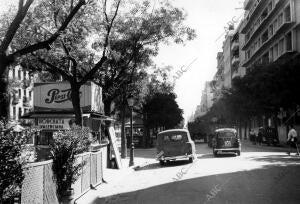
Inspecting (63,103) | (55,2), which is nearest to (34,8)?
(55,2)

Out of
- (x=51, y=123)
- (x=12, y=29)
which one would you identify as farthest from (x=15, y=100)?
(x=12, y=29)

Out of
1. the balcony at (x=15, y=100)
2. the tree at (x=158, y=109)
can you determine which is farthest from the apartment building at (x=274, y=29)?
the balcony at (x=15, y=100)

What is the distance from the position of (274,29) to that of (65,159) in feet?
164

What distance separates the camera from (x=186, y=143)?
21672 millimetres

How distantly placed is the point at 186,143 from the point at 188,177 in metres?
6.82

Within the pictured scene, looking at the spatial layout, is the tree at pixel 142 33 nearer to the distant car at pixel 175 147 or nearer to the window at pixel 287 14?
the distant car at pixel 175 147

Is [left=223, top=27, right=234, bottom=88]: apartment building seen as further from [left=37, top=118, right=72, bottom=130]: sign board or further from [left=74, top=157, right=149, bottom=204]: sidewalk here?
[left=74, top=157, right=149, bottom=204]: sidewalk

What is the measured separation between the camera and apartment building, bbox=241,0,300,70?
45938 millimetres

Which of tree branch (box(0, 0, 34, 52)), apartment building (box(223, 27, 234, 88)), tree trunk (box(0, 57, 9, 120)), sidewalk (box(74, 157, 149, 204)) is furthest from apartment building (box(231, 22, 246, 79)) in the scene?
tree trunk (box(0, 57, 9, 120))

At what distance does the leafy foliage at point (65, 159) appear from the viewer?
8.87m

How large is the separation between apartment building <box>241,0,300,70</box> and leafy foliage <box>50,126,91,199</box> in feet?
126

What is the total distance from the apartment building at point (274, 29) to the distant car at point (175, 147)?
26.2 metres

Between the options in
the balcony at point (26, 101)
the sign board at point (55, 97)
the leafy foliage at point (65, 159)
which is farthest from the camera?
the balcony at point (26, 101)

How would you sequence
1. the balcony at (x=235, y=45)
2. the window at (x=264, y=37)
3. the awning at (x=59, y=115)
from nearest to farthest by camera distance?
the awning at (x=59, y=115) → the window at (x=264, y=37) → the balcony at (x=235, y=45)
